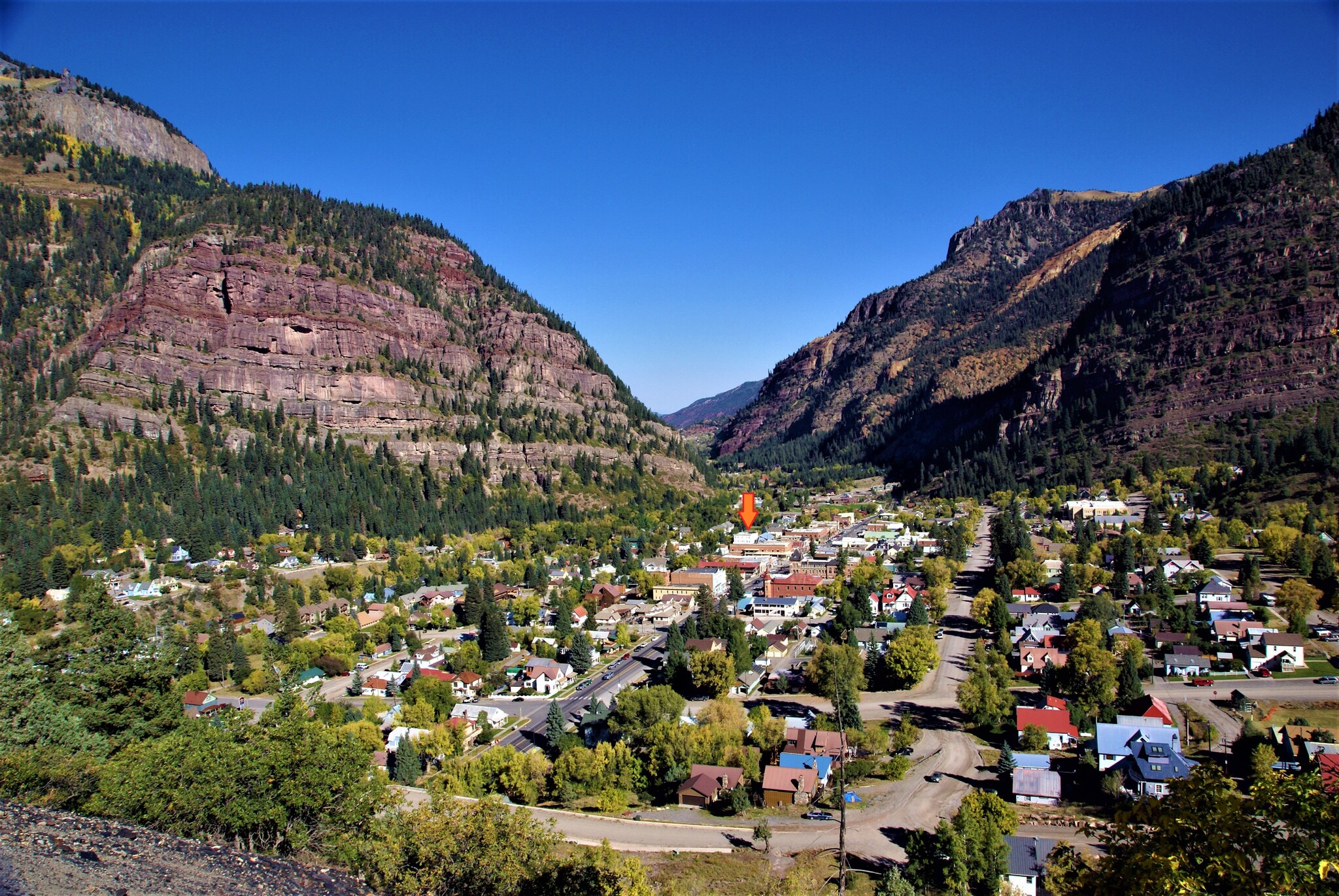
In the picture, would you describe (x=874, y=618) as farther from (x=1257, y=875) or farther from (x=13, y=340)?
(x=13, y=340)

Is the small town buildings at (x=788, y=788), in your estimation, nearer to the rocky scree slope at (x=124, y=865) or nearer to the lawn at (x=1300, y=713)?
the rocky scree slope at (x=124, y=865)

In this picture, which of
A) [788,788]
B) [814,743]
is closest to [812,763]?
[788,788]

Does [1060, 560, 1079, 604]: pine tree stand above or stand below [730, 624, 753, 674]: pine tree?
above

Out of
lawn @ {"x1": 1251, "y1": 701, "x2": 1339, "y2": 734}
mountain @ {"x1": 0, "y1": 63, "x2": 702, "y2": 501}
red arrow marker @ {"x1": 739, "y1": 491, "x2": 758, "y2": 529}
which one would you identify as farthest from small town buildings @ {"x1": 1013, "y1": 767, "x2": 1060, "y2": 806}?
mountain @ {"x1": 0, "y1": 63, "x2": 702, "y2": 501}

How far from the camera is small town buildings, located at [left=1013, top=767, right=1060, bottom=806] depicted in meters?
28.9

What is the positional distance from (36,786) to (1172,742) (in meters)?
38.2

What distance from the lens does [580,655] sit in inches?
1916


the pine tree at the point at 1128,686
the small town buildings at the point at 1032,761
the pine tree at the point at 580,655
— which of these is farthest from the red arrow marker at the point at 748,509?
the small town buildings at the point at 1032,761

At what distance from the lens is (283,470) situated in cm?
9044

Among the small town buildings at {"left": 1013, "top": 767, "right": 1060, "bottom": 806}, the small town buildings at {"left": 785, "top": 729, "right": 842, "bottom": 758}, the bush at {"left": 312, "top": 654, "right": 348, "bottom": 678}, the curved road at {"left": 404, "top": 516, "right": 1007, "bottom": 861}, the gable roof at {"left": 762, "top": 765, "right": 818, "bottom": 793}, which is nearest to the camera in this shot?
the curved road at {"left": 404, "top": 516, "right": 1007, "bottom": 861}

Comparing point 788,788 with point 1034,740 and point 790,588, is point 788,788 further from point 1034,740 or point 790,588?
point 790,588

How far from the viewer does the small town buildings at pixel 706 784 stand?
3048cm

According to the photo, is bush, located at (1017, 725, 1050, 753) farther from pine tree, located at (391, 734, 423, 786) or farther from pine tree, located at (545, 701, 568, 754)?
pine tree, located at (391, 734, 423, 786)

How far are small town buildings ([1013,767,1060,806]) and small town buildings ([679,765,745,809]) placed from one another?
11049 millimetres
